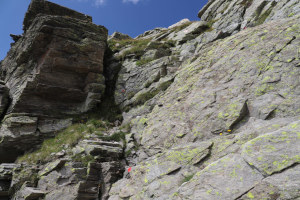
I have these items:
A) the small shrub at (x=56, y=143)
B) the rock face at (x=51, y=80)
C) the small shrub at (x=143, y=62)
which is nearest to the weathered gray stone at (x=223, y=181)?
the small shrub at (x=56, y=143)

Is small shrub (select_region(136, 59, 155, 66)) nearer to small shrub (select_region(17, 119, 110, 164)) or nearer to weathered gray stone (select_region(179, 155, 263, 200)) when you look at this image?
small shrub (select_region(17, 119, 110, 164))

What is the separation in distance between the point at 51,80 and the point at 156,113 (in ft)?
41.0

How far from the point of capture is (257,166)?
6855mm

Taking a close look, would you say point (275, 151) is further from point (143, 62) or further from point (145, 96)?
point (143, 62)

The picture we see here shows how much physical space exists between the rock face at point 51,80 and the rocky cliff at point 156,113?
11 centimetres

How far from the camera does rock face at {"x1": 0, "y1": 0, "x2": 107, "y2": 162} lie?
18905mm

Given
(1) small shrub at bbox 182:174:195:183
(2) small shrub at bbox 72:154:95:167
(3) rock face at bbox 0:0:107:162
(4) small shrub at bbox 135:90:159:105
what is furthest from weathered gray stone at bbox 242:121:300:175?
(3) rock face at bbox 0:0:107:162

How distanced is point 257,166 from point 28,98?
20938 millimetres

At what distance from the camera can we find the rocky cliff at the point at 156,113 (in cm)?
771

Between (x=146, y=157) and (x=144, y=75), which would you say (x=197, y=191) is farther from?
(x=144, y=75)

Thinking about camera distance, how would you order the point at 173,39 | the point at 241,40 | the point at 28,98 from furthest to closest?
1. the point at 173,39
2. the point at 28,98
3. the point at 241,40

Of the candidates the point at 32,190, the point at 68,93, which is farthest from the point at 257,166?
the point at 68,93

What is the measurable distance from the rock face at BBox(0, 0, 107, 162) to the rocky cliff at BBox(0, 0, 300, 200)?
0.11 m

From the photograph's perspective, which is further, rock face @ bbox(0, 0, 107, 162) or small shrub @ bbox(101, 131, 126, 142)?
rock face @ bbox(0, 0, 107, 162)
